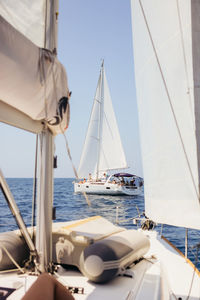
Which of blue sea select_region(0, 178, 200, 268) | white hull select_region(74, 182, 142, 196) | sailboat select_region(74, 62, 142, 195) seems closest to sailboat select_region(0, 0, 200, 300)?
blue sea select_region(0, 178, 200, 268)

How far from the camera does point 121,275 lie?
Result: 2734 millimetres

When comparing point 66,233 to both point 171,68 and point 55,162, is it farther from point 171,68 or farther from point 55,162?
point 171,68

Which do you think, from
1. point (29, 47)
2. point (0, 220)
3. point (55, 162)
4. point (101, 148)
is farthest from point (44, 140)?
point (101, 148)

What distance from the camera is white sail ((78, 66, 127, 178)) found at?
95.3 feet

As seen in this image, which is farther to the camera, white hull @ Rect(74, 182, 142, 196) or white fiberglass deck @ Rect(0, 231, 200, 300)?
white hull @ Rect(74, 182, 142, 196)

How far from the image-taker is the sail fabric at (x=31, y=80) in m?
1.75

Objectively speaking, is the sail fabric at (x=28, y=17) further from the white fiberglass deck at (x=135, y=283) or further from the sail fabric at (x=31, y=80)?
the white fiberglass deck at (x=135, y=283)

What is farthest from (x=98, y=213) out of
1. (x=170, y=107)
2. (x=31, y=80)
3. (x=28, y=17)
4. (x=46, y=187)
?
(x=31, y=80)

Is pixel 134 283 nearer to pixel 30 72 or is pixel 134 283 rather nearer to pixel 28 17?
pixel 30 72

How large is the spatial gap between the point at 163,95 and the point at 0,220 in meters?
8.37

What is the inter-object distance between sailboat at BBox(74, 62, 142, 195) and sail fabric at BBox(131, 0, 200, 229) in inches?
1044

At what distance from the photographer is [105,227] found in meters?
3.41

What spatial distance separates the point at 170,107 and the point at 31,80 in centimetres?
115

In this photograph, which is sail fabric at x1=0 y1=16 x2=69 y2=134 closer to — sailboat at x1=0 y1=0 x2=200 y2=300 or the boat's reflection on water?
sailboat at x1=0 y1=0 x2=200 y2=300
